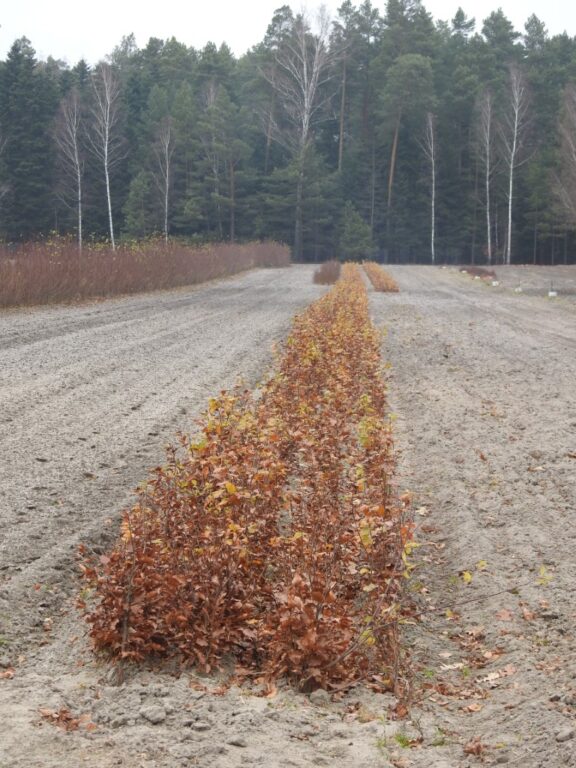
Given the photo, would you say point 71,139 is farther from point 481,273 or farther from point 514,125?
point 514,125

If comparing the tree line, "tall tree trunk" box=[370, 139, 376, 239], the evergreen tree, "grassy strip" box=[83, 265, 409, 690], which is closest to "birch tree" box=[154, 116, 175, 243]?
the tree line

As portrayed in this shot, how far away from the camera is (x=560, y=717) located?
4.21m

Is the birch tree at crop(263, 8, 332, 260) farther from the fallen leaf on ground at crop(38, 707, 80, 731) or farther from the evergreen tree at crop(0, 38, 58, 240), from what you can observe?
the fallen leaf on ground at crop(38, 707, 80, 731)

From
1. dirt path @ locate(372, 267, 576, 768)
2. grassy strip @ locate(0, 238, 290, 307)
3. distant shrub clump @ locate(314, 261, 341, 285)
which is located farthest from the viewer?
distant shrub clump @ locate(314, 261, 341, 285)

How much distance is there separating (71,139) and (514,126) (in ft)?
91.9

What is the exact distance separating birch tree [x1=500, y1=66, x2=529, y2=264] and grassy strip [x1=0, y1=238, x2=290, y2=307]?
29.4 meters

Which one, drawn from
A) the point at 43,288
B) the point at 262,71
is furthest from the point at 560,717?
the point at 262,71

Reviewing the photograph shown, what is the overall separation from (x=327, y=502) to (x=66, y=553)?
6.07ft

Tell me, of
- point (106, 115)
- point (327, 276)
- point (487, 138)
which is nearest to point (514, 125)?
point (487, 138)

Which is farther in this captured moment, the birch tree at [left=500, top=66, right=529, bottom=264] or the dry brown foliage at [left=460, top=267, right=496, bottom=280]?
the birch tree at [left=500, top=66, right=529, bottom=264]

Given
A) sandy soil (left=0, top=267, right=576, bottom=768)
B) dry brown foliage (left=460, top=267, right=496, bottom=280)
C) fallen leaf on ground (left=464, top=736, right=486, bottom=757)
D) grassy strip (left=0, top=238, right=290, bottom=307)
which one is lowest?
fallen leaf on ground (left=464, top=736, right=486, bottom=757)

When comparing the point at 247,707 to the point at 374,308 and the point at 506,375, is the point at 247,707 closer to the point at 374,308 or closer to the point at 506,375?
the point at 506,375

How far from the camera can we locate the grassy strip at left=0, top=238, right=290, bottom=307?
2262cm

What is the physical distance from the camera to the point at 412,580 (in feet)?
20.4
